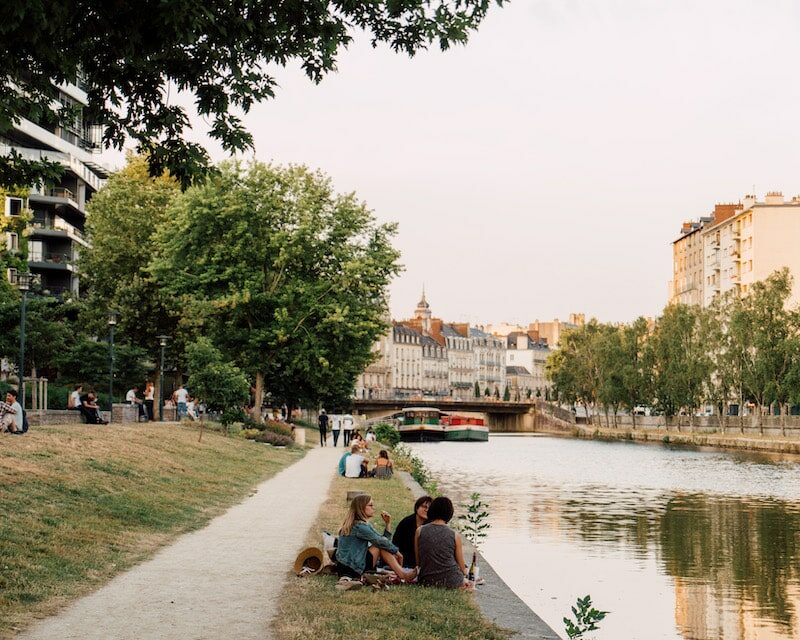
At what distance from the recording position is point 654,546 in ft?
89.6

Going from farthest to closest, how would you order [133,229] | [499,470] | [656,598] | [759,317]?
[759,317] < [133,229] < [499,470] < [656,598]

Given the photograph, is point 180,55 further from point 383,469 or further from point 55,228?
point 55,228

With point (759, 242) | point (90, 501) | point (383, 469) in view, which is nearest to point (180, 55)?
point (90, 501)

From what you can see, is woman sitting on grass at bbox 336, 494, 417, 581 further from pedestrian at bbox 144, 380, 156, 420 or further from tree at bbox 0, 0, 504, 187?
pedestrian at bbox 144, 380, 156, 420

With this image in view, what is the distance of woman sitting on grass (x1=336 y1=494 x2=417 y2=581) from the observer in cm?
1473

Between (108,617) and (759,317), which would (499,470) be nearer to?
(759,317)

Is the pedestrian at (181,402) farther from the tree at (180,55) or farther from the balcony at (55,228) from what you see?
the tree at (180,55)

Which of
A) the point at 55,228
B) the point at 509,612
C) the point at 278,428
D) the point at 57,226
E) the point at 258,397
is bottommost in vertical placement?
the point at 509,612

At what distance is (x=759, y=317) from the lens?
82.5 m

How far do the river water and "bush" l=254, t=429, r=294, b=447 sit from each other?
22.7 ft

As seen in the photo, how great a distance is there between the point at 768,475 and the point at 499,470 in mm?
11971

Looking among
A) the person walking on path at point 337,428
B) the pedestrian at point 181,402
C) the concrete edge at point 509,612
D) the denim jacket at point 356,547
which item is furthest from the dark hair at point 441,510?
the person walking on path at point 337,428

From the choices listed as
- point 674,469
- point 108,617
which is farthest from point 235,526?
point 674,469

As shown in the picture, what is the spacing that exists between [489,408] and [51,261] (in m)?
69.0
